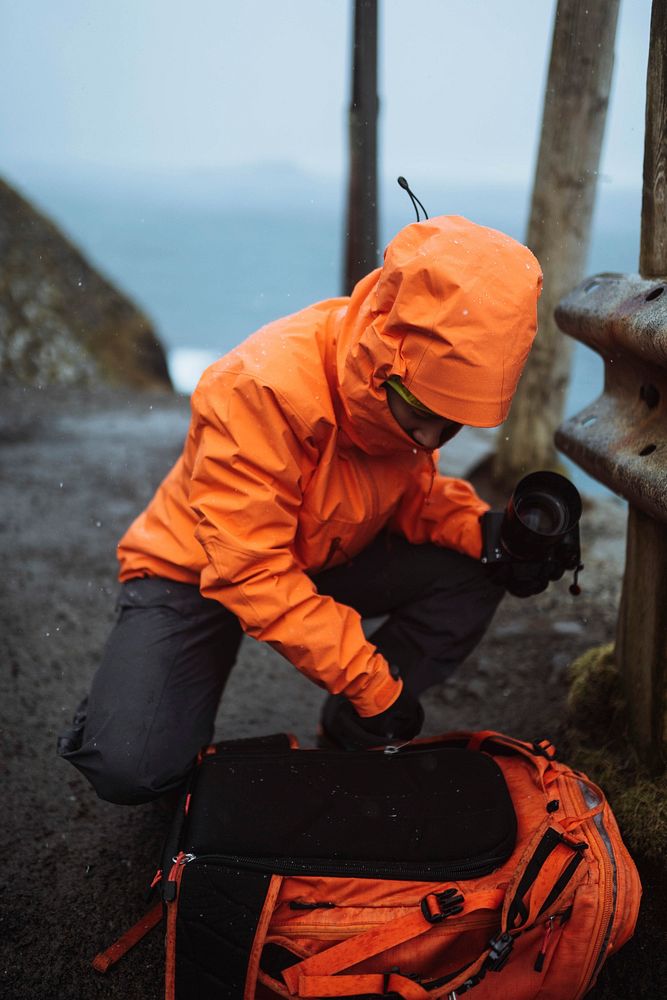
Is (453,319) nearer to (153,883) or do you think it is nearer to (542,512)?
(542,512)

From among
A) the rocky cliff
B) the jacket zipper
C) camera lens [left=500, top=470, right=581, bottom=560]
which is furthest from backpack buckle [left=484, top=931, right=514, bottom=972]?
the rocky cliff

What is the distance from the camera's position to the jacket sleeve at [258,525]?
204cm

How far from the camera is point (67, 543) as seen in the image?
14.5 feet

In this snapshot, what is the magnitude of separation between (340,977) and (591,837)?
0.61 m

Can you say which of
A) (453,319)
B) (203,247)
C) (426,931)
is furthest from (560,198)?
(203,247)

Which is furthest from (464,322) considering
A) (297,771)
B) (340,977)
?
(340,977)

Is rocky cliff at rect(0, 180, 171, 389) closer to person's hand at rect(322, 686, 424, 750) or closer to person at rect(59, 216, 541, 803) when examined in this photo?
person at rect(59, 216, 541, 803)

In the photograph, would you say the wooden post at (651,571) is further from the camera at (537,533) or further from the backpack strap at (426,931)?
the backpack strap at (426,931)

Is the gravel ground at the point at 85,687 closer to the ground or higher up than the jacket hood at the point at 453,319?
closer to the ground

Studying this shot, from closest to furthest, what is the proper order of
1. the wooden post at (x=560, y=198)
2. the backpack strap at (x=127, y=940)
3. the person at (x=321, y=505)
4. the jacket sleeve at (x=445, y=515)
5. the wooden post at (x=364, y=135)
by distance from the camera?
the person at (x=321, y=505) < the backpack strap at (x=127, y=940) < the jacket sleeve at (x=445, y=515) < the wooden post at (x=364, y=135) < the wooden post at (x=560, y=198)

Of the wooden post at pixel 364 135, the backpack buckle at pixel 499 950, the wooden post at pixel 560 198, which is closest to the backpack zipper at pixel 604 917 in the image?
the backpack buckle at pixel 499 950

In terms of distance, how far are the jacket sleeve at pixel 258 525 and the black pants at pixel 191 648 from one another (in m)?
0.33

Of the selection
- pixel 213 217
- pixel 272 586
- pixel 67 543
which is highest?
pixel 272 586

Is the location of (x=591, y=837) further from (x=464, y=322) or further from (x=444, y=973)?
(x=464, y=322)
